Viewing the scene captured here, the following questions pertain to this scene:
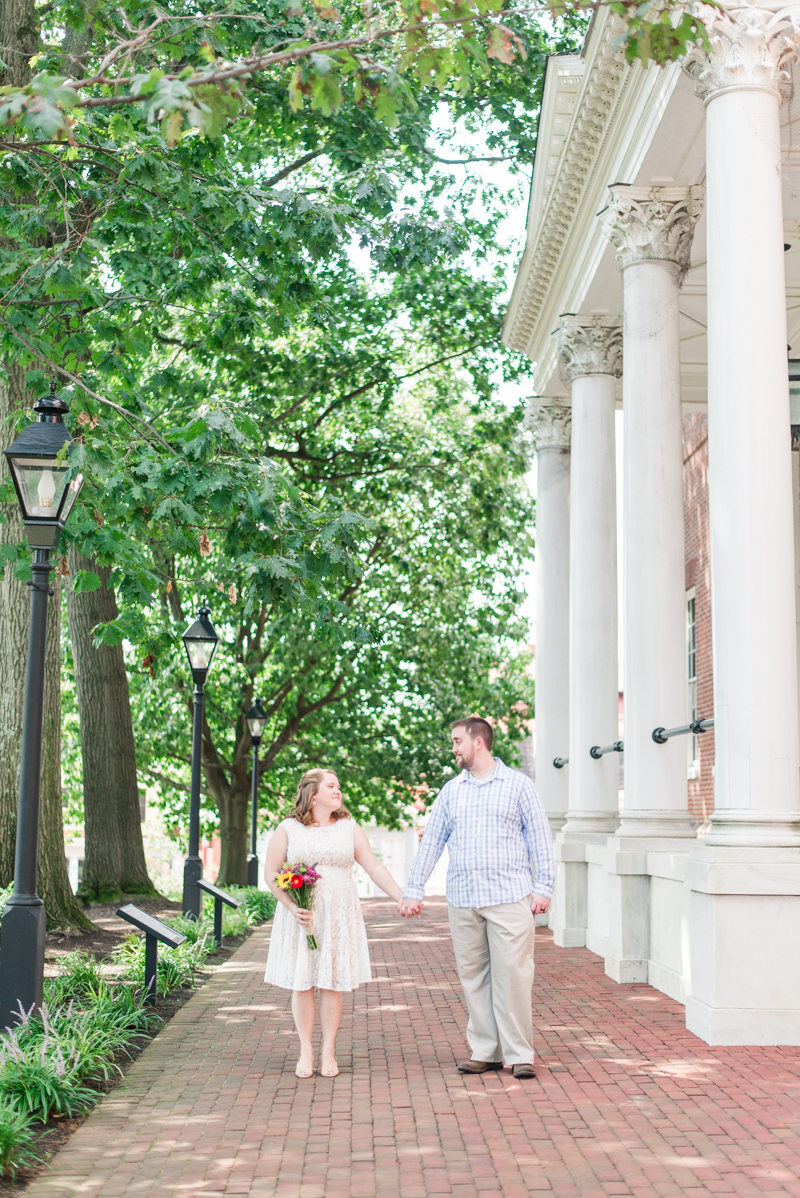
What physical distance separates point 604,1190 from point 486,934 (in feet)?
→ 7.26

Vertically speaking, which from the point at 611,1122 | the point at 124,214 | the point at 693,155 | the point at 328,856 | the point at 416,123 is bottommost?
the point at 611,1122

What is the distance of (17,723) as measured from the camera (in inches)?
478

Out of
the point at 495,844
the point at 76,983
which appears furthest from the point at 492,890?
the point at 76,983

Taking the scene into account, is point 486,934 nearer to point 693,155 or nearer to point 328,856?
point 328,856

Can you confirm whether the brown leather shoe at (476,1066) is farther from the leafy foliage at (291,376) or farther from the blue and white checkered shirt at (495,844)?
the leafy foliage at (291,376)

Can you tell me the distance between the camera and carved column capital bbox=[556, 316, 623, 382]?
1388 centimetres

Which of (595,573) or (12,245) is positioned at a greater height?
(12,245)

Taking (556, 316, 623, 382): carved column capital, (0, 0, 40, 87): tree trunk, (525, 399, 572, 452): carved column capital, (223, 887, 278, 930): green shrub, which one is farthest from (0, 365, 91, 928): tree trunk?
(525, 399, 572, 452): carved column capital

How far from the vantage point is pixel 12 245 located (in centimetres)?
1248

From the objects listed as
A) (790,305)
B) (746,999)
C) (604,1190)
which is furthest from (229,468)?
(790,305)

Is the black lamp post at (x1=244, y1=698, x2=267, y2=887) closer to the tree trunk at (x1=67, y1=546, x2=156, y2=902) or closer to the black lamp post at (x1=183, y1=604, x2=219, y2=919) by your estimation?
the tree trunk at (x1=67, y1=546, x2=156, y2=902)

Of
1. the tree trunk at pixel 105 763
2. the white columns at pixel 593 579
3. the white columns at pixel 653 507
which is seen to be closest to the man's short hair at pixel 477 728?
the white columns at pixel 653 507

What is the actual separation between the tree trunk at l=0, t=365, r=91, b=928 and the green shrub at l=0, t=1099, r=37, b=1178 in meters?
6.52

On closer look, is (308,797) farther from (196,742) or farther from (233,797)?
(233,797)
